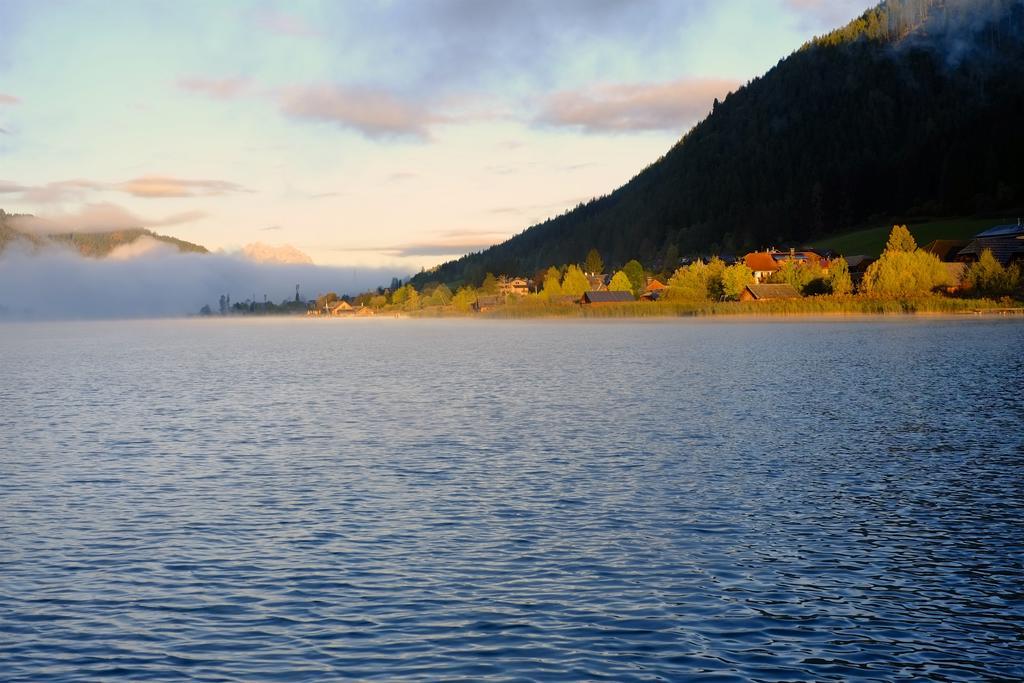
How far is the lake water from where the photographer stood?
15070mm

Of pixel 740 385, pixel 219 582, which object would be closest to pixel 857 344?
pixel 740 385

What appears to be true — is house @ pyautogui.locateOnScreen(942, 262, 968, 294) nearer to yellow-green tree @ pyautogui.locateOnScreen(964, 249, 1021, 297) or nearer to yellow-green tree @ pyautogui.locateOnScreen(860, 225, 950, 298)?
yellow-green tree @ pyautogui.locateOnScreen(860, 225, 950, 298)

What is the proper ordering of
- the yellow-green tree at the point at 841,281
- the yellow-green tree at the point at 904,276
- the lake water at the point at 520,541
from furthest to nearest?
the yellow-green tree at the point at 841,281 < the yellow-green tree at the point at 904,276 < the lake water at the point at 520,541

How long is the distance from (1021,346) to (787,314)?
10419 cm

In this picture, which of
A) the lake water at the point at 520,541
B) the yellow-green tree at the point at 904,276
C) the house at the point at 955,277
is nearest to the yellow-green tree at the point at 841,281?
the yellow-green tree at the point at 904,276

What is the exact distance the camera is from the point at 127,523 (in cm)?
2434

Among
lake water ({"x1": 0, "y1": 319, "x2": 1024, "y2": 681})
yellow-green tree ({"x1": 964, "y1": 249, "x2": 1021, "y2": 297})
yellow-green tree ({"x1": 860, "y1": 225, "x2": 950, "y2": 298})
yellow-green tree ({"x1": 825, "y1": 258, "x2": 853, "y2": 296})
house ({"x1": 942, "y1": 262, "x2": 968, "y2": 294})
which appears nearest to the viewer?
→ lake water ({"x1": 0, "y1": 319, "x2": 1024, "y2": 681})

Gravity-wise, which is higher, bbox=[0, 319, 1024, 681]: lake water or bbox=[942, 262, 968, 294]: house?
bbox=[942, 262, 968, 294]: house

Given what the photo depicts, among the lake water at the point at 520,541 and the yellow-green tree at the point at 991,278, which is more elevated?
the yellow-green tree at the point at 991,278

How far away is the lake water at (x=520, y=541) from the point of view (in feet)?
49.4

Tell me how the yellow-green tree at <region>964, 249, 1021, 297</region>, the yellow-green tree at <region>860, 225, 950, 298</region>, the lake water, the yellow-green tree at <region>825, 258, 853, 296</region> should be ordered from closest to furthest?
the lake water, the yellow-green tree at <region>964, 249, 1021, 297</region>, the yellow-green tree at <region>860, 225, 950, 298</region>, the yellow-green tree at <region>825, 258, 853, 296</region>

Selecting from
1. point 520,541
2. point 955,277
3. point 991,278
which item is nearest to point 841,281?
point 955,277

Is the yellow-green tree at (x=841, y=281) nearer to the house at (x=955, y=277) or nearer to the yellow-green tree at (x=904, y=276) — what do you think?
the yellow-green tree at (x=904, y=276)

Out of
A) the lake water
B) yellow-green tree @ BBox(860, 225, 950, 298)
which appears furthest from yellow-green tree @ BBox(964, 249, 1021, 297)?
the lake water
